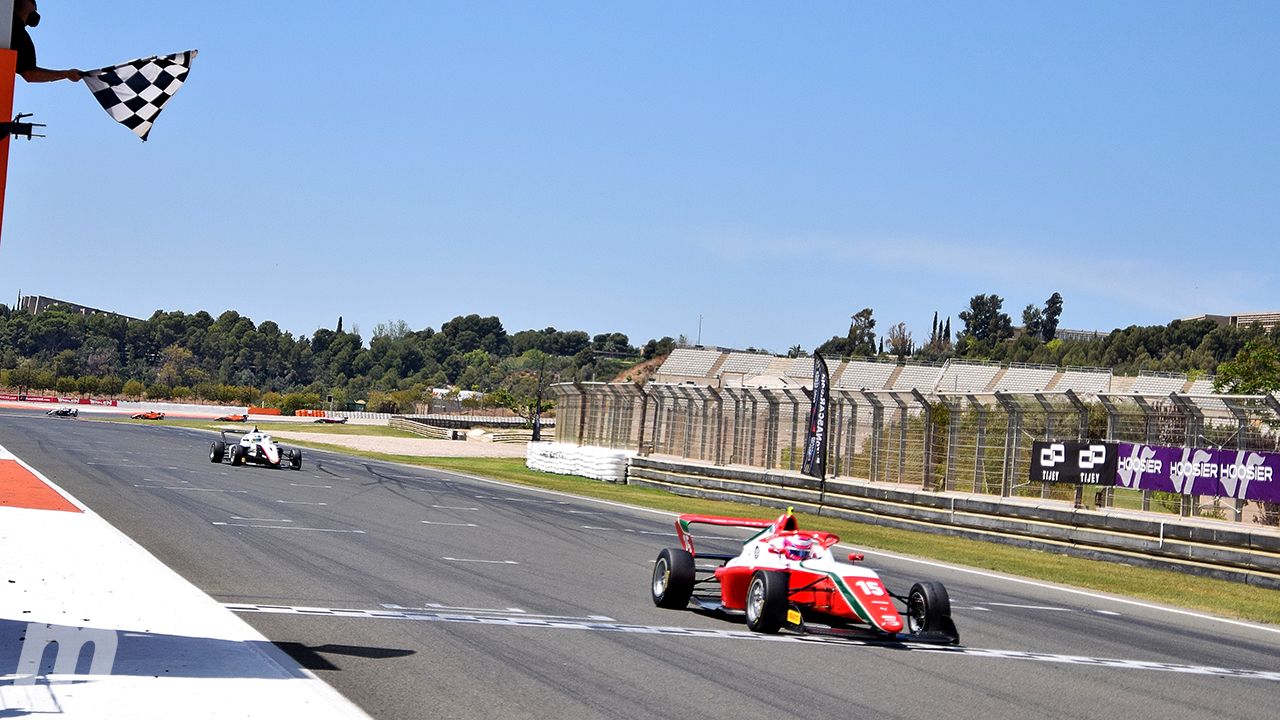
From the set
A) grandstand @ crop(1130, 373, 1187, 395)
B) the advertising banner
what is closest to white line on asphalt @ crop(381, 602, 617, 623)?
the advertising banner

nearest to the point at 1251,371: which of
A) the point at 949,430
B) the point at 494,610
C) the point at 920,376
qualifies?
the point at 949,430

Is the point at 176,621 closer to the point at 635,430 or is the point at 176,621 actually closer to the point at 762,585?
the point at 762,585

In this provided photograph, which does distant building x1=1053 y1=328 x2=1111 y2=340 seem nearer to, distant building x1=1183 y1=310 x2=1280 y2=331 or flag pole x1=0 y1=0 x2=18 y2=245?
distant building x1=1183 y1=310 x2=1280 y2=331

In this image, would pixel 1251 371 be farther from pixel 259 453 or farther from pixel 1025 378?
pixel 259 453

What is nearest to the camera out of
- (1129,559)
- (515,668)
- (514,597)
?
(515,668)

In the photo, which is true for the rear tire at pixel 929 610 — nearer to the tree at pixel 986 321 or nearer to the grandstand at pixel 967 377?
the grandstand at pixel 967 377

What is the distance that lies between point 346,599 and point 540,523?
11.3 metres

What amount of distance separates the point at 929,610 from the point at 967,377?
9126 cm

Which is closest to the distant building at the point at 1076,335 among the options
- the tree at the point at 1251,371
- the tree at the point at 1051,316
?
the tree at the point at 1051,316

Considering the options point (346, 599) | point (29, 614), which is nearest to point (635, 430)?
point (346, 599)

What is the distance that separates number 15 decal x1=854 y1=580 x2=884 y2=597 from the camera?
11.1 meters

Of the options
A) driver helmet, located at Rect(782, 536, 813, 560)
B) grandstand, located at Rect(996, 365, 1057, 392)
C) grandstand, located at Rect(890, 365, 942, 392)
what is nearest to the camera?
driver helmet, located at Rect(782, 536, 813, 560)

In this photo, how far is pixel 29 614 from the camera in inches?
360

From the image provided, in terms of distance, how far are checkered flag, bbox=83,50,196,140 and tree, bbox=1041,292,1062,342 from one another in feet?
560
